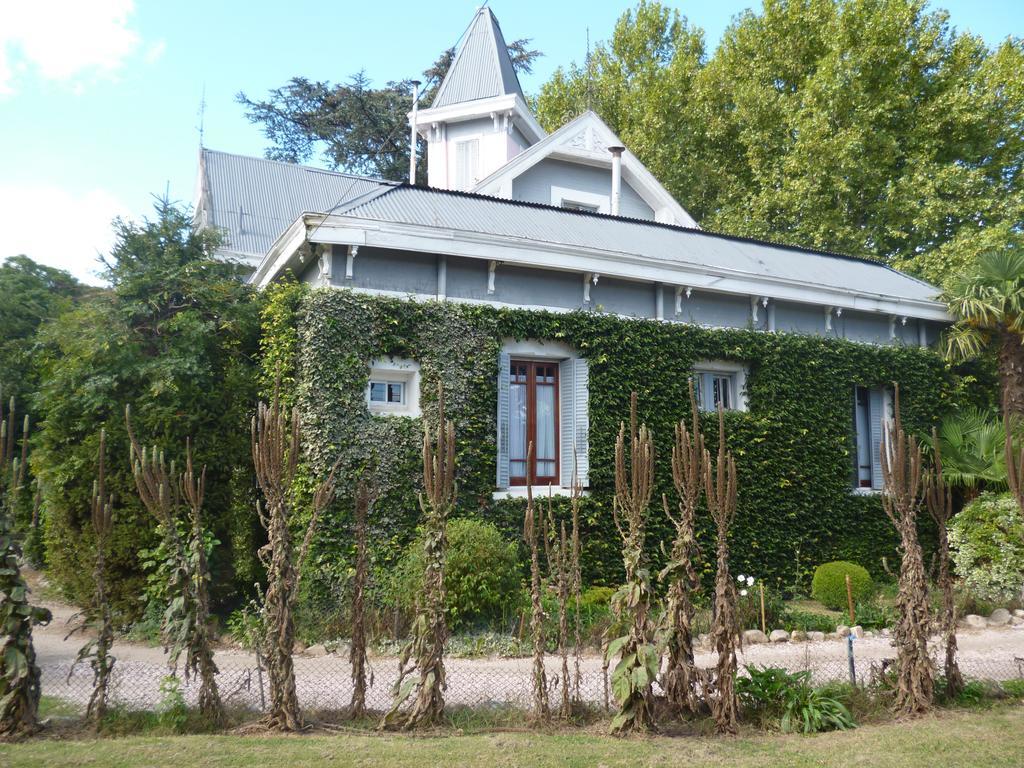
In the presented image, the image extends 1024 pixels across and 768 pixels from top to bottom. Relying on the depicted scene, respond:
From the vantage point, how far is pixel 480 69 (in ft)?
77.9

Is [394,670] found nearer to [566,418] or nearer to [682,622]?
[682,622]

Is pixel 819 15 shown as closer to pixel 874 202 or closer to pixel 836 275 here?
pixel 874 202

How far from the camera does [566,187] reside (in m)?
19.2

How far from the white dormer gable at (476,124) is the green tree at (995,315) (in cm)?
1189

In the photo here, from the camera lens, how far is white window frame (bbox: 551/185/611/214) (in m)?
19.0

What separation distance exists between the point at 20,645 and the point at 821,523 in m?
13.1

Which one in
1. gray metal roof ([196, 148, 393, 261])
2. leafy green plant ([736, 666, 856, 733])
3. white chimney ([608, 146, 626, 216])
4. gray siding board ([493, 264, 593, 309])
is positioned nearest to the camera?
leafy green plant ([736, 666, 856, 733])

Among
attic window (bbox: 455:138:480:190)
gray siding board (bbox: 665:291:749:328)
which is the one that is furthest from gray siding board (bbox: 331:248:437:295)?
attic window (bbox: 455:138:480:190)

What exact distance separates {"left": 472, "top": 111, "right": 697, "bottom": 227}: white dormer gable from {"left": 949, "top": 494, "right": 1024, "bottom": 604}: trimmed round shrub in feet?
31.6

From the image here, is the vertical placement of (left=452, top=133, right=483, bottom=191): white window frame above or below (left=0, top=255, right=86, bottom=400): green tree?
above

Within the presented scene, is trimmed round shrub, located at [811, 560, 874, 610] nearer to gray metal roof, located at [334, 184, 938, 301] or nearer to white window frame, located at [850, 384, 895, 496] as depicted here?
white window frame, located at [850, 384, 895, 496]

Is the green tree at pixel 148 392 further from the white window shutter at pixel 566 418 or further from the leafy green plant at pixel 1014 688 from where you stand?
the leafy green plant at pixel 1014 688

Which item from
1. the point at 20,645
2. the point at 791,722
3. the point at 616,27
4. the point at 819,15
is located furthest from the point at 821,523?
the point at 616,27

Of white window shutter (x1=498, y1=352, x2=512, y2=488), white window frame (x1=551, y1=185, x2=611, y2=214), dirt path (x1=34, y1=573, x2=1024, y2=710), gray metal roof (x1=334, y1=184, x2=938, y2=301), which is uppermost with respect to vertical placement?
white window frame (x1=551, y1=185, x2=611, y2=214)
